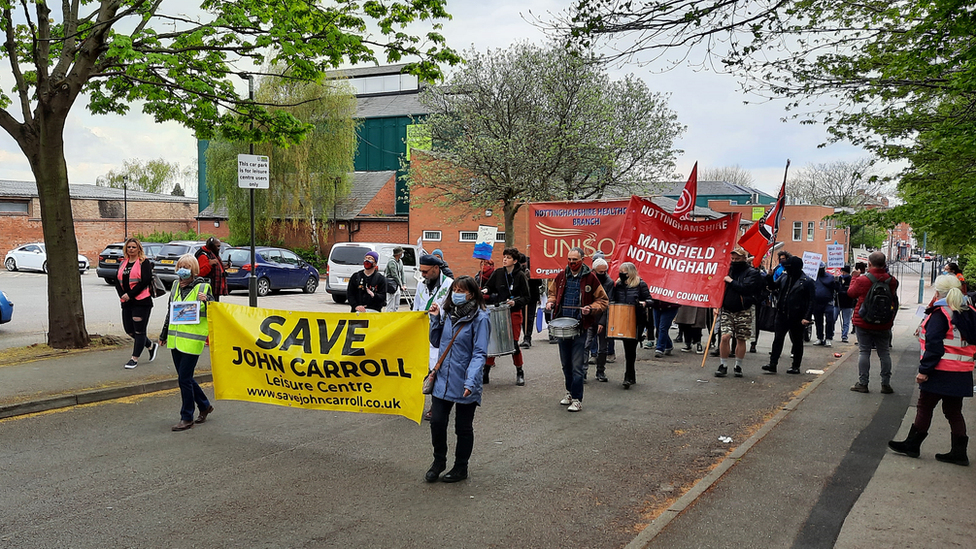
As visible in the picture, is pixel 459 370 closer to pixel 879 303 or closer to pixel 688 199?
pixel 879 303

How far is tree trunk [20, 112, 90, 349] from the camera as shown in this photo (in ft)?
36.2

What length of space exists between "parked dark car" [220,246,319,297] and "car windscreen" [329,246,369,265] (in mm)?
2891

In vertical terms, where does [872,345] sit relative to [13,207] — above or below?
below

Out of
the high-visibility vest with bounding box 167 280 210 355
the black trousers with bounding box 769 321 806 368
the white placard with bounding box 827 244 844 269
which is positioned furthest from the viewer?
the white placard with bounding box 827 244 844 269

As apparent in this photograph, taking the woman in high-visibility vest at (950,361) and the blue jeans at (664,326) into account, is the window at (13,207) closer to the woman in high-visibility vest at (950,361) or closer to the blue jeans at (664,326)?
the blue jeans at (664,326)

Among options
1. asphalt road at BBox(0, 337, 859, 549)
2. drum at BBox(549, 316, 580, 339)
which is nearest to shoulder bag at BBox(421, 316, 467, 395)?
asphalt road at BBox(0, 337, 859, 549)

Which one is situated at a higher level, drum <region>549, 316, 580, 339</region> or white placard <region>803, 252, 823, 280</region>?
white placard <region>803, 252, 823, 280</region>

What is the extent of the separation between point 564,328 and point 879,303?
4.67 metres

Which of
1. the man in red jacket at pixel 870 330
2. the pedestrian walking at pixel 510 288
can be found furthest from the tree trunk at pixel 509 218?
the man in red jacket at pixel 870 330

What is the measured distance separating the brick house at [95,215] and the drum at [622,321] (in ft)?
119

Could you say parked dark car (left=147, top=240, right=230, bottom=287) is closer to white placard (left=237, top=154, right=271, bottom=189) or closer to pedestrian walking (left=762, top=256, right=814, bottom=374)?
white placard (left=237, top=154, right=271, bottom=189)

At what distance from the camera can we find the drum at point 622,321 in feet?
32.6

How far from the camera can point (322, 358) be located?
646 centimetres

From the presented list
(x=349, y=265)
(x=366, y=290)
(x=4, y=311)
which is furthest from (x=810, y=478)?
(x=349, y=265)
